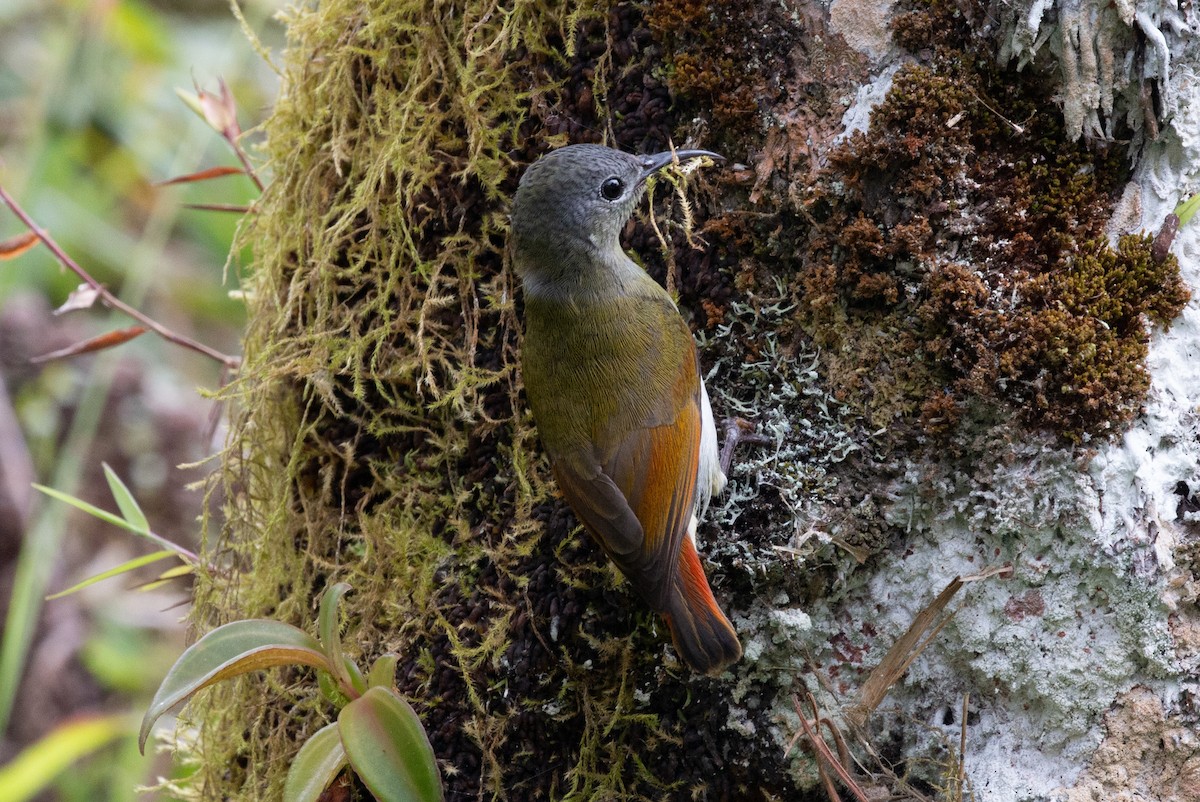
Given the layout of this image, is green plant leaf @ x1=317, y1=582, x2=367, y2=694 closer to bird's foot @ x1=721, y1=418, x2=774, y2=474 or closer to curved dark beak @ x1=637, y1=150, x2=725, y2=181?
bird's foot @ x1=721, y1=418, x2=774, y2=474

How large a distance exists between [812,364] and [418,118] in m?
1.26

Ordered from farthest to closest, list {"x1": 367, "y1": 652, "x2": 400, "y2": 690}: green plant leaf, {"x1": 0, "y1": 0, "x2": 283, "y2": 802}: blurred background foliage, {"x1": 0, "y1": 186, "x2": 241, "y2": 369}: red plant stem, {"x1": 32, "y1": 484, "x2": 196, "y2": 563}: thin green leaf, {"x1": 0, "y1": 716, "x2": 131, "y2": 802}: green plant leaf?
{"x1": 0, "y1": 0, "x2": 283, "y2": 802}: blurred background foliage < {"x1": 0, "y1": 716, "x2": 131, "y2": 802}: green plant leaf < {"x1": 0, "y1": 186, "x2": 241, "y2": 369}: red plant stem < {"x1": 32, "y1": 484, "x2": 196, "y2": 563}: thin green leaf < {"x1": 367, "y1": 652, "x2": 400, "y2": 690}: green plant leaf

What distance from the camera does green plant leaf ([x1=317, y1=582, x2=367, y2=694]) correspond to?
7.13 ft

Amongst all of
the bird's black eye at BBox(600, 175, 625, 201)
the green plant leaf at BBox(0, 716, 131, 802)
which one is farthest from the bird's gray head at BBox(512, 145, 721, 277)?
the green plant leaf at BBox(0, 716, 131, 802)

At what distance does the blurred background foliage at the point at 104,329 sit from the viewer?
4.83 m

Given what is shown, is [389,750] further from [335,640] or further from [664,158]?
[664,158]

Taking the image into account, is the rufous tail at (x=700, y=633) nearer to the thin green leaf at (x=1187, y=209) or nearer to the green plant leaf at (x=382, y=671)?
the green plant leaf at (x=382, y=671)

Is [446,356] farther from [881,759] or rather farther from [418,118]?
[881,759]

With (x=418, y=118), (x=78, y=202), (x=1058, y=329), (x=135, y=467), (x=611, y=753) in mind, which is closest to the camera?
(x=1058, y=329)

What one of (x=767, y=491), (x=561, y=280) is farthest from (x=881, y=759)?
(x=561, y=280)

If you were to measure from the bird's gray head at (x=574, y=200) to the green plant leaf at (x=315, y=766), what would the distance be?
1.21 m

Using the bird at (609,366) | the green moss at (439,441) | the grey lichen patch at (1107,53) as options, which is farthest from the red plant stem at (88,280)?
the grey lichen patch at (1107,53)

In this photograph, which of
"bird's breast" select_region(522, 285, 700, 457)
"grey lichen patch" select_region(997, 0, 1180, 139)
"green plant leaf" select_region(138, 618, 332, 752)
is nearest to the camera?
"green plant leaf" select_region(138, 618, 332, 752)

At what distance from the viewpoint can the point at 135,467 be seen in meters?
5.30
